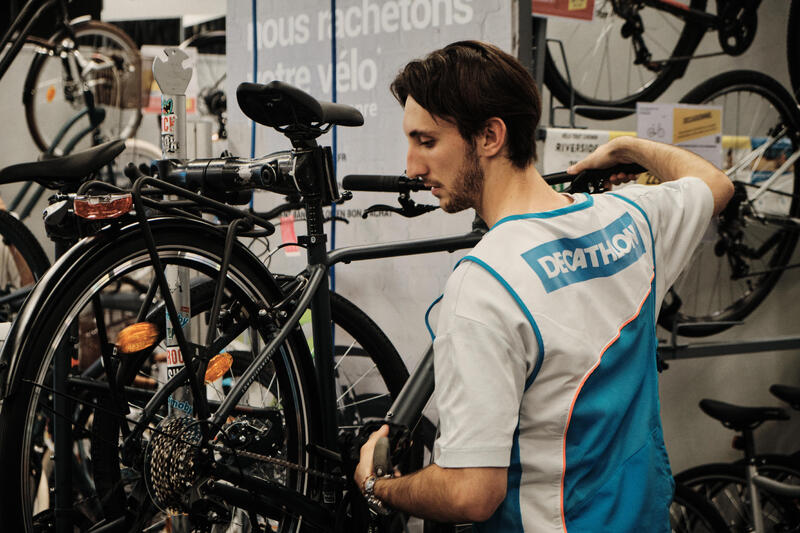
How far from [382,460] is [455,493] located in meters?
0.14

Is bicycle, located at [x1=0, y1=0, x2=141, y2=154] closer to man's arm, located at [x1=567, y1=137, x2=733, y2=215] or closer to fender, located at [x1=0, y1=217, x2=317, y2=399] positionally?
fender, located at [x1=0, y1=217, x2=317, y2=399]

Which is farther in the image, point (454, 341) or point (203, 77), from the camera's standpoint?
point (203, 77)

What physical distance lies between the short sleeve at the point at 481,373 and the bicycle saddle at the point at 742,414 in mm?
1620

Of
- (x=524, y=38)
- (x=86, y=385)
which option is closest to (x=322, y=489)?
(x=86, y=385)

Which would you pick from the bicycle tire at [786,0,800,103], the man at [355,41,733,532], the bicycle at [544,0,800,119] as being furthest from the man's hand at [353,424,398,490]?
the bicycle tire at [786,0,800,103]

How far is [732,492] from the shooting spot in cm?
239

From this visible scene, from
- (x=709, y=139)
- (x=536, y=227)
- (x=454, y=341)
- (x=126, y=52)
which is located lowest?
(x=454, y=341)

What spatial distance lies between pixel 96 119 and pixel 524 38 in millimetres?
2333

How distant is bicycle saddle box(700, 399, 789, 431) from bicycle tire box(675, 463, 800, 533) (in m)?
0.15

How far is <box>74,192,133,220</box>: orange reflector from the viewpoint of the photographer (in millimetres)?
1113

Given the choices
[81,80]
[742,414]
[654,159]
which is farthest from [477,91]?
[81,80]

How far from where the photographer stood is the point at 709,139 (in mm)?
2242

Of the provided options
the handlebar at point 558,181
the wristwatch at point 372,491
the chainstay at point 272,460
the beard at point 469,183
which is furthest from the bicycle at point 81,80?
the wristwatch at point 372,491

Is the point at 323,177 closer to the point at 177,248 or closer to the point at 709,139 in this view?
the point at 177,248
